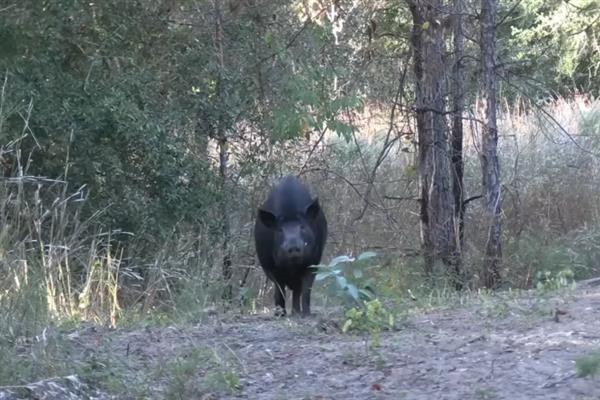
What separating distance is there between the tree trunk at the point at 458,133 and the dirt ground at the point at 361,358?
505 centimetres

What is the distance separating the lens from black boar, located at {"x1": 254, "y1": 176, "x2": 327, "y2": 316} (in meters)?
9.12

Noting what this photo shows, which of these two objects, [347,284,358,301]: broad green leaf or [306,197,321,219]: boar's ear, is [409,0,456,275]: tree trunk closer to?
[306,197,321,219]: boar's ear

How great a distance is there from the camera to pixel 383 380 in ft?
18.2

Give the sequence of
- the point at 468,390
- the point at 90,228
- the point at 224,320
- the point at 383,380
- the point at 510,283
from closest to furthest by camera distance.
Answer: the point at 468,390
the point at 383,380
the point at 224,320
the point at 90,228
the point at 510,283

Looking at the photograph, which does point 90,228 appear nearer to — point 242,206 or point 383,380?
point 242,206

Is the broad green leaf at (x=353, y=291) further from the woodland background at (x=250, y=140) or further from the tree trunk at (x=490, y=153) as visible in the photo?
the tree trunk at (x=490, y=153)

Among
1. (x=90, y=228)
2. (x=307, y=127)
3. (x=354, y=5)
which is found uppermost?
(x=354, y=5)

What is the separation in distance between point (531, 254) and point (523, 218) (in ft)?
3.46

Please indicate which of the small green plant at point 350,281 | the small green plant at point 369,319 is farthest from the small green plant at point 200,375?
the small green plant at point 350,281

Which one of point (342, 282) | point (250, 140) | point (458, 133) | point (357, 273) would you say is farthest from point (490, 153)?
point (342, 282)

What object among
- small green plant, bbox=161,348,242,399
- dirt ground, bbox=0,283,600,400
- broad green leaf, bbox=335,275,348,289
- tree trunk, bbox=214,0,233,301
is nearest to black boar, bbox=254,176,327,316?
broad green leaf, bbox=335,275,348,289

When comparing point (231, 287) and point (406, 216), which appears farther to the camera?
point (406, 216)

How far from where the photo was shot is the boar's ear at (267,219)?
923 centimetres

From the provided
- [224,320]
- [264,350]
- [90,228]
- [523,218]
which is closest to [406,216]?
[523,218]
